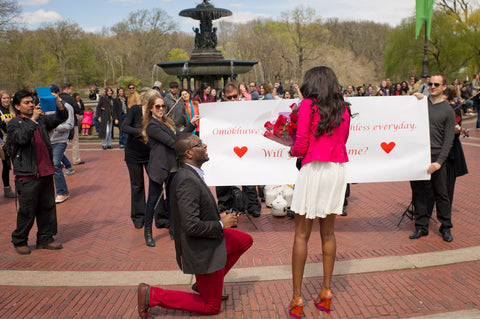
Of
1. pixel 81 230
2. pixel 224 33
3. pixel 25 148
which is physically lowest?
pixel 81 230

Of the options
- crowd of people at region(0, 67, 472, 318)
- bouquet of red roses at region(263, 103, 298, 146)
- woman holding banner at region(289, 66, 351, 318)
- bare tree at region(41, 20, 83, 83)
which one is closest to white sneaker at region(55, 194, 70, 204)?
crowd of people at region(0, 67, 472, 318)

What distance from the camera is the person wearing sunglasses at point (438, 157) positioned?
5480mm

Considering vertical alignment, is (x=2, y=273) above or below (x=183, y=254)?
below

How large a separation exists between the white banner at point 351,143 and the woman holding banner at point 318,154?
238 cm

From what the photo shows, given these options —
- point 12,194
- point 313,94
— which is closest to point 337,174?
point 313,94

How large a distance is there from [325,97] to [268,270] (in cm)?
228

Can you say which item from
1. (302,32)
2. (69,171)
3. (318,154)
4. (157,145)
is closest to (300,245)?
(318,154)

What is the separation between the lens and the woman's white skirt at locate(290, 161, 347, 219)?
3.62 metres

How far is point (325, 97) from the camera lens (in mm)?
3514

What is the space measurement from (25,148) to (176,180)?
9.66 feet

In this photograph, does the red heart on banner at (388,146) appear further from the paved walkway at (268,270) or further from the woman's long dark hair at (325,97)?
the woman's long dark hair at (325,97)

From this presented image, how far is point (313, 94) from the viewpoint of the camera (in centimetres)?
356

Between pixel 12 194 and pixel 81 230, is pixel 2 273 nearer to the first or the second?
pixel 81 230

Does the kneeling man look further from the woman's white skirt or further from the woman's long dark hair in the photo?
the woman's long dark hair
